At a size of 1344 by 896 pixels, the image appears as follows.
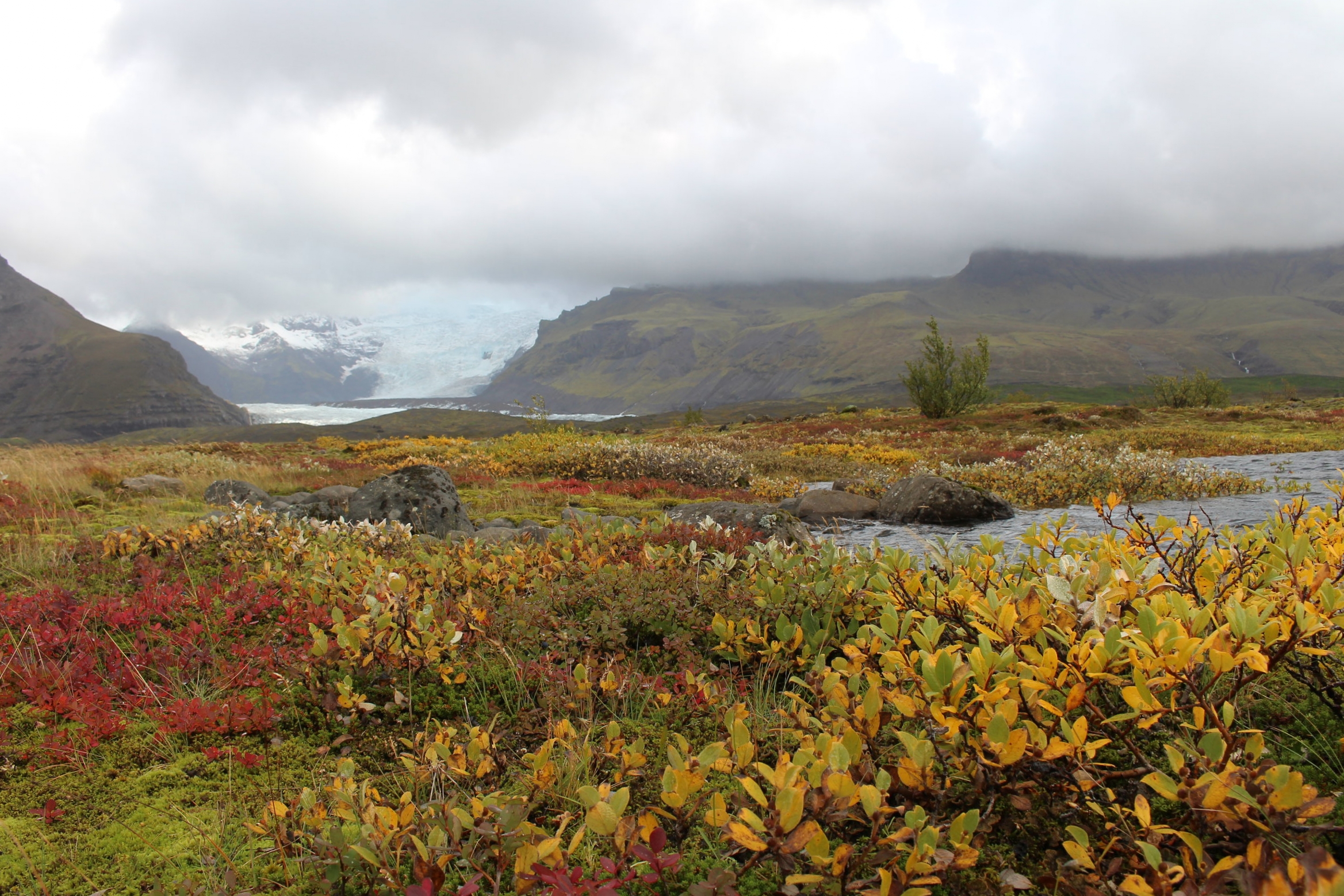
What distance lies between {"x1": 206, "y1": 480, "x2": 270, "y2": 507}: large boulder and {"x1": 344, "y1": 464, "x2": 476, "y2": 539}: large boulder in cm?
260

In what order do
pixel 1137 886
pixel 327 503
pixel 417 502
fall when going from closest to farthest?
pixel 1137 886 → pixel 417 502 → pixel 327 503

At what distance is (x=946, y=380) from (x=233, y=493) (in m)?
43.8

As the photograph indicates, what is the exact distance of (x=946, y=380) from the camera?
46.8m

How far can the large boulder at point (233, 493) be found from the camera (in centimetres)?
1287

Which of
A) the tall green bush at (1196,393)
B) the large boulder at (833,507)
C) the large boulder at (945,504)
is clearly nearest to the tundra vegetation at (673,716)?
the large boulder at (945,504)

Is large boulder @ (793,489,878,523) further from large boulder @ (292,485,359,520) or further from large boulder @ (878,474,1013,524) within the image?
large boulder @ (292,485,359,520)

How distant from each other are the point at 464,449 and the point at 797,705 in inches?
1175

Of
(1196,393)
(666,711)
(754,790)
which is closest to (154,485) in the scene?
(666,711)

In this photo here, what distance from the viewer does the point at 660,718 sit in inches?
139

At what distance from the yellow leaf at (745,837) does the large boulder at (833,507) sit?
13008mm

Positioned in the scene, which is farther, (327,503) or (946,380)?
(946,380)

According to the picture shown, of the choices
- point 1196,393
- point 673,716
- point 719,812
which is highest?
point 1196,393

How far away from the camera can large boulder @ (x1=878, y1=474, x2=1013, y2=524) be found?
44.8 feet

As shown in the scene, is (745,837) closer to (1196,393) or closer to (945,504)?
(945,504)
